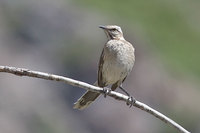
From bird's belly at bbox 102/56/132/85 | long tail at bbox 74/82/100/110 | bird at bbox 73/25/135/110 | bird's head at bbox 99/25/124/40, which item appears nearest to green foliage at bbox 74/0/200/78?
bird's head at bbox 99/25/124/40

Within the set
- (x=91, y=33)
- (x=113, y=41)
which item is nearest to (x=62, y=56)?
(x=91, y=33)

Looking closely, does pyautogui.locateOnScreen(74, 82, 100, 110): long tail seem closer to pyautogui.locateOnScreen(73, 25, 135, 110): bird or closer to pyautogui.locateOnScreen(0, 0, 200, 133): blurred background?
pyautogui.locateOnScreen(73, 25, 135, 110): bird

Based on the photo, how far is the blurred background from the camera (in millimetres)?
34625

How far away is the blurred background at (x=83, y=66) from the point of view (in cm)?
3462

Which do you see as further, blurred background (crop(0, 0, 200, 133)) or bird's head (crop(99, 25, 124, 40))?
blurred background (crop(0, 0, 200, 133))

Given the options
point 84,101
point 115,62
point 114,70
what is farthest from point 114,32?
point 84,101

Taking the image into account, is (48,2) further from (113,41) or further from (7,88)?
(113,41)

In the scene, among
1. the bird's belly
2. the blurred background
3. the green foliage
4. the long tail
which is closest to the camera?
the long tail

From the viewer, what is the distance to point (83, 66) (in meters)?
36.5

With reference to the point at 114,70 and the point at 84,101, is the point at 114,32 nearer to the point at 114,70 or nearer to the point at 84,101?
the point at 114,70

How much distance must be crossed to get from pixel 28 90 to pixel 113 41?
64.2 ft

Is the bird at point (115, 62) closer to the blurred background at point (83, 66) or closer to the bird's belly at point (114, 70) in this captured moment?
the bird's belly at point (114, 70)

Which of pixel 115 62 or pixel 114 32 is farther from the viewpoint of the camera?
pixel 114 32

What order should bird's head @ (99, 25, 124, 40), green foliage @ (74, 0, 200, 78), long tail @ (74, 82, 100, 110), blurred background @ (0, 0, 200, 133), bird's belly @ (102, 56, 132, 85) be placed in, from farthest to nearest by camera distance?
green foliage @ (74, 0, 200, 78) → blurred background @ (0, 0, 200, 133) → bird's head @ (99, 25, 124, 40) → bird's belly @ (102, 56, 132, 85) → long tail @ (74, 82, 100, 110)
